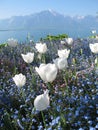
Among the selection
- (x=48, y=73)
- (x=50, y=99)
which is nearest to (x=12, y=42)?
(x=50, y=99)

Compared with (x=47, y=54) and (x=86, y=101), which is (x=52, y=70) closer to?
(x=86, y=101)

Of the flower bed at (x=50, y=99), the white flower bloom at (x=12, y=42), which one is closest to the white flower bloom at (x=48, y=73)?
the flower bed at (x=50, y=99)

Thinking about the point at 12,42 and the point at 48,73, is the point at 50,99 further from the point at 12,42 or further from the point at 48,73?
the point at 12,42

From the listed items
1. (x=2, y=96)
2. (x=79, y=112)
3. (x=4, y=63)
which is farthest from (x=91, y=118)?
(x=4, y=63)

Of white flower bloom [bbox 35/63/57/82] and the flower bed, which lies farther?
the flower bed

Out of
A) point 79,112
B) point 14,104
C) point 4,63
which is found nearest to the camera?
point 79,112

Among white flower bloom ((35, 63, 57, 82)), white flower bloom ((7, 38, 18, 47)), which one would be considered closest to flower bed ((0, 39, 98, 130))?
white flower bloom ((35, 63, 57, 82))

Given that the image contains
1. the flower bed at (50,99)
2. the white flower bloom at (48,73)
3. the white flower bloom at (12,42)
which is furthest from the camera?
the white flower bloom at (12,42)

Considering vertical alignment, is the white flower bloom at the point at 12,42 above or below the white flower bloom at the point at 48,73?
below

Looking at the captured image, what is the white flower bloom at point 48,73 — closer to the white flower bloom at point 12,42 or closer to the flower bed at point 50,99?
the flower bed at point 50,99

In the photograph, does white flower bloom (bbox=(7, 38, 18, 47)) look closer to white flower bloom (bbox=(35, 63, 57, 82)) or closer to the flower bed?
the flower bed

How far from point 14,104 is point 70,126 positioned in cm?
137

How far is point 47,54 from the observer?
28.9ft

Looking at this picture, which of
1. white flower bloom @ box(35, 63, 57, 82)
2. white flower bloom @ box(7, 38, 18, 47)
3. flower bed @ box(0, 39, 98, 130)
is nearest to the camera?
white flower bloom @ box(35, 63, 57, 82)
